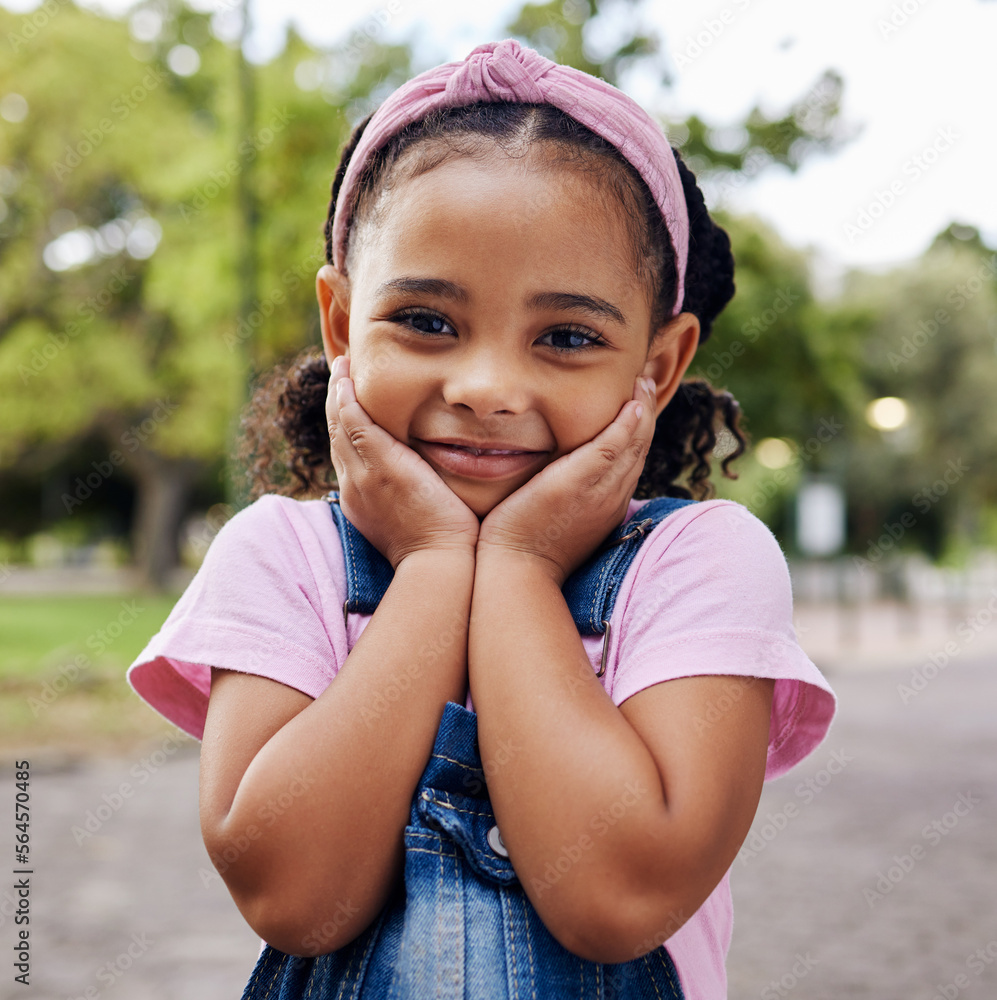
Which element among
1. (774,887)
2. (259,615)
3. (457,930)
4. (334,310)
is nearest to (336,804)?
(457,930)

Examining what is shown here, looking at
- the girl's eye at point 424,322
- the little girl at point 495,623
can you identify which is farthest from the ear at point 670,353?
the girl's eye at point 424,322

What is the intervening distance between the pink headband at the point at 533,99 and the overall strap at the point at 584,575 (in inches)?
18.2

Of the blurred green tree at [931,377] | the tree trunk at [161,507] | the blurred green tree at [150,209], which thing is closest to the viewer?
the blurred green tree at [150,209]

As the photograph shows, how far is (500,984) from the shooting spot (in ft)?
3.88

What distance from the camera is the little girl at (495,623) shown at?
1.20m

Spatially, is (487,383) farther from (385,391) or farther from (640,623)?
(640,623)

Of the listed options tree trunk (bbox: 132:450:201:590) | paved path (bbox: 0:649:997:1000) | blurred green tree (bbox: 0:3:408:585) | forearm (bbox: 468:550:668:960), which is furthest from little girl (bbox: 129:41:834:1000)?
tree trunk (bbox: 132:450:201:590)

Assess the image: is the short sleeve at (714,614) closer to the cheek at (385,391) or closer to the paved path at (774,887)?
the cheek at (385,391)

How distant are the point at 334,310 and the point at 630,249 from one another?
1.61ft

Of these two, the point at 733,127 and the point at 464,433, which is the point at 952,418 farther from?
the point at 464,433

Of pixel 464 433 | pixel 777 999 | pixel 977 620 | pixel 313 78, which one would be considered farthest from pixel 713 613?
pixel 977 620

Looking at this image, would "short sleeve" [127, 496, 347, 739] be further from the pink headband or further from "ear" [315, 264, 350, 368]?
the pink headband

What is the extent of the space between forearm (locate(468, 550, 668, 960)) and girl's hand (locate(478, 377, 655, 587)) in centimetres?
15

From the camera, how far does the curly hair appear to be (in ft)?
4.66
